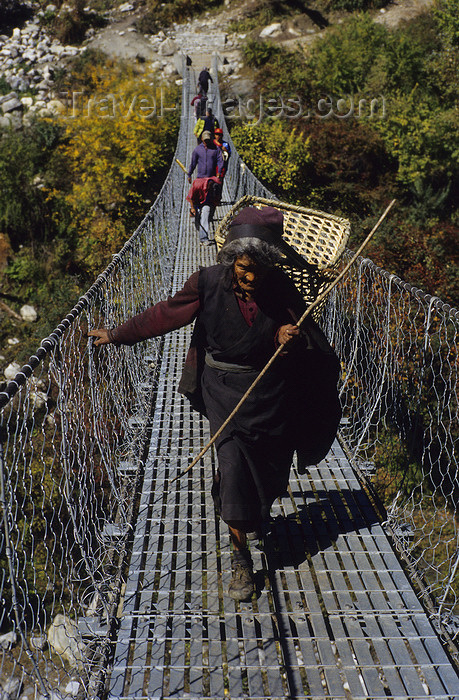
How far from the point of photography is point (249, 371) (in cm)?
179


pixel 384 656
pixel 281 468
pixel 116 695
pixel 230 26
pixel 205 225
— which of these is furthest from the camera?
pixel 230 26

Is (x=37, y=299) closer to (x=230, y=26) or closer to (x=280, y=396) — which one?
(x=280, y=396)

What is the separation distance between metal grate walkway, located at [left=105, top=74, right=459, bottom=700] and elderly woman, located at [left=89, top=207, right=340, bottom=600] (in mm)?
150

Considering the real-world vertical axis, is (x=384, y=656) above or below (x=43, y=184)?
above

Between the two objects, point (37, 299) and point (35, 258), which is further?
point (35, 258)

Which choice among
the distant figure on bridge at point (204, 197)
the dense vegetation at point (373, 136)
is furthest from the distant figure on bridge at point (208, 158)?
the dense vegetation at point (373, 136)

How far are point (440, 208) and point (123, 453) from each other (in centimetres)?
963

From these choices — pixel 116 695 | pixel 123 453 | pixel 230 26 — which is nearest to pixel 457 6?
pixel 230 26

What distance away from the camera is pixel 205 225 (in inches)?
228

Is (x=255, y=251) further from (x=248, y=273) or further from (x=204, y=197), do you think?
(x=204, y=197)

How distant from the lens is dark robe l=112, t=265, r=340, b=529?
5.72 ft

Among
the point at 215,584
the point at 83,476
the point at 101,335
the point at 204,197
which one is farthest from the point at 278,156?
the point at 215,584

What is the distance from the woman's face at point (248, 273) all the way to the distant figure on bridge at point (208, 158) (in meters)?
3.97

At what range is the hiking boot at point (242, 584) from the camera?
1.88m
